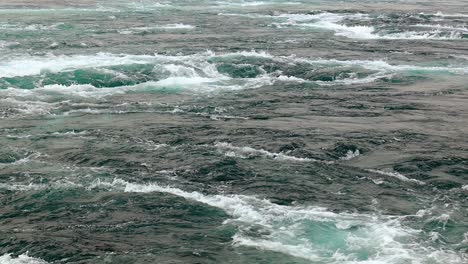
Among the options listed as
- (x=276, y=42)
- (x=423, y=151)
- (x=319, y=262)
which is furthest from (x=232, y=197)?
(x=276, y=42)

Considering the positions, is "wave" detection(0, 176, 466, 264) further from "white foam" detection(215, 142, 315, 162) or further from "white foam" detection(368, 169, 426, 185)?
"white foam" detection(215, 142, 315, 162)

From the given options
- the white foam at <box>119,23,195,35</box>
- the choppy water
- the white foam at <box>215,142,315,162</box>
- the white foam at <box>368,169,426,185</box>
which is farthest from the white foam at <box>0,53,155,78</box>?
the white foam at <box>368,169,426,185</box>

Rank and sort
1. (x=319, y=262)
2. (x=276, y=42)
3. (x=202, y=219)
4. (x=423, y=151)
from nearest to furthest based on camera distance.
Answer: (x=319, y=262) < (x=202, y=219) < (x=423, y=151) < (x=276, y=42)

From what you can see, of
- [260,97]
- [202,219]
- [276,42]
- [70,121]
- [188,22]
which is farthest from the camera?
[188,22]

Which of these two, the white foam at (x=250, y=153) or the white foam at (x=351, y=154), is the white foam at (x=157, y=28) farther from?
the white foam at (x=351, y=154)

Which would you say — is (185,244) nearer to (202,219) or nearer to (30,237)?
(202,219)

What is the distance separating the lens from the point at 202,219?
52.7ft

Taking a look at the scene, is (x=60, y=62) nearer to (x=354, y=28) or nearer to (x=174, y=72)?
(x=174, y=72)

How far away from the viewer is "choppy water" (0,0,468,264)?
14977mm

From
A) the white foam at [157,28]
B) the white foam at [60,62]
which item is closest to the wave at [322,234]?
the white foam at [60,62]

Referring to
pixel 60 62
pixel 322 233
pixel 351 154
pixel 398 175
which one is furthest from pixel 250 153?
pixel 60 62

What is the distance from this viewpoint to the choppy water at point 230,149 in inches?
590

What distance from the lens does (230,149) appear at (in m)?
20.8

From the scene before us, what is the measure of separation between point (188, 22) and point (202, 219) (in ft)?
116
